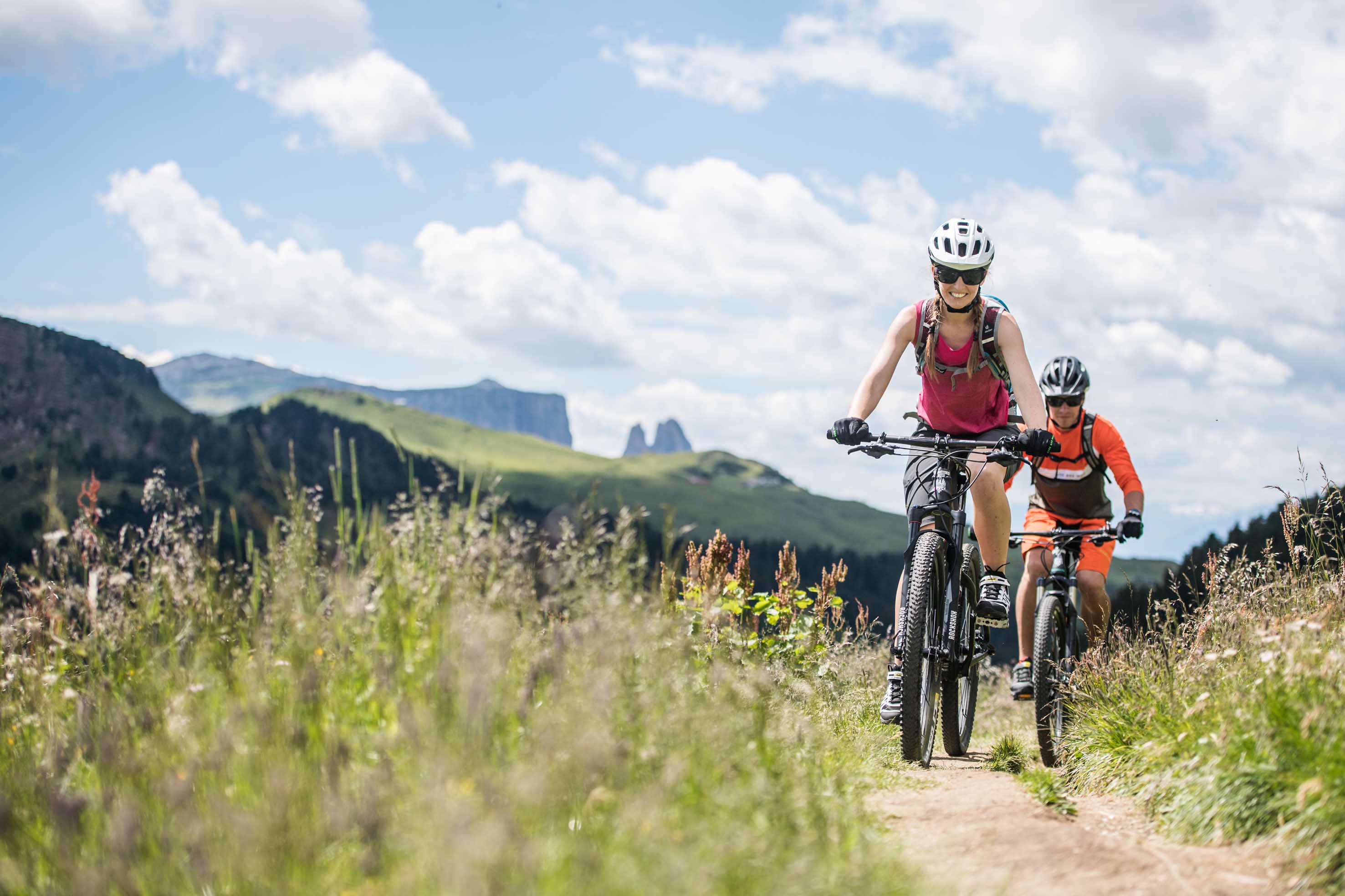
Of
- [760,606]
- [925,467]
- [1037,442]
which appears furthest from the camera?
[760,606]

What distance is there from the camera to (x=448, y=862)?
250cm

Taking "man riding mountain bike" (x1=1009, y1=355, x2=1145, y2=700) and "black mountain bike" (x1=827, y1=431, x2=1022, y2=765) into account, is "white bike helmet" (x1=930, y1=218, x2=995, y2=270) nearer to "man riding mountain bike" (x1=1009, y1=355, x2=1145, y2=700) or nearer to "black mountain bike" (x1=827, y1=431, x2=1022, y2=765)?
"black mountain bike" (x1=827, y1=431, x2=1022, y2=765)

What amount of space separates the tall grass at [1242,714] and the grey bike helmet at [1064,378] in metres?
1.60

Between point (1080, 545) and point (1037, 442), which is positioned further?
point (1080, 545)

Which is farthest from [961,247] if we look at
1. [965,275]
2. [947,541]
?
[947,541]

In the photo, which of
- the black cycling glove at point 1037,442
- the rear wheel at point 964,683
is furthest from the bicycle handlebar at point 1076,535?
the black cycling glove at point 1037,442

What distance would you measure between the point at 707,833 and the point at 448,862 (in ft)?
3.10

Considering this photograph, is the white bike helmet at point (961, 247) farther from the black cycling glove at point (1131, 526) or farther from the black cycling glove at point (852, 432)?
the black cycling glove at point (1131, 526)

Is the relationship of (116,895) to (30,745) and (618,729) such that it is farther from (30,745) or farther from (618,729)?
(30,745)

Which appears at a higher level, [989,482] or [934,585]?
[989,482]

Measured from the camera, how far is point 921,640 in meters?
6.18

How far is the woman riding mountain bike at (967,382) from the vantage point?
633 cm

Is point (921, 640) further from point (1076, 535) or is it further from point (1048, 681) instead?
point (1076, 535)

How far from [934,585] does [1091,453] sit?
7.18 feet
